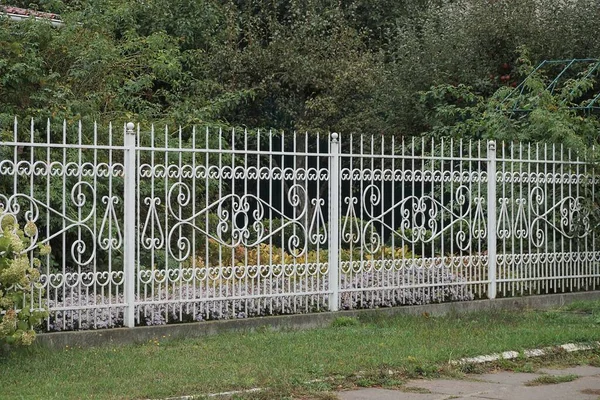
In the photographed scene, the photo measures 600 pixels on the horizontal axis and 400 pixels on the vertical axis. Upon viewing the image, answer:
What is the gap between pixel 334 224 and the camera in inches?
422

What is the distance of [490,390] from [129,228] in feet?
12.5

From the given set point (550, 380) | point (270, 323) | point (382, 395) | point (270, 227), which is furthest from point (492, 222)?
point (382, 395)

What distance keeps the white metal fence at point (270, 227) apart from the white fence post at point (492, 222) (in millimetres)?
17

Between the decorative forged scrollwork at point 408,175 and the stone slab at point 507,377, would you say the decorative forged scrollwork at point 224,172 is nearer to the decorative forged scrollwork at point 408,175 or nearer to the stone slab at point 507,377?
the decorative forged scrollwork at point 408,175

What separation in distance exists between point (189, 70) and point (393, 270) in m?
9.84

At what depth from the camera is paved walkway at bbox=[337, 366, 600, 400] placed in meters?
6.97

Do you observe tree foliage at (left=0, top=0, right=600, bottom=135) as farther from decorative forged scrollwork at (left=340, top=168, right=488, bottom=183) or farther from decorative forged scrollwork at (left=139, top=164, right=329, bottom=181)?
decorative forged scrollwork at (left=340, top=168, right=488, bottom=183)

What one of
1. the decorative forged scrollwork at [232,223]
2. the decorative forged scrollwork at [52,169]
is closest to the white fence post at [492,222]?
the decorative forged scrollwork at [232,223]

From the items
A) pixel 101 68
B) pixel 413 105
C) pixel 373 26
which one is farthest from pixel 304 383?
pixel 373 26

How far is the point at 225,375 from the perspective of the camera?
735 cm

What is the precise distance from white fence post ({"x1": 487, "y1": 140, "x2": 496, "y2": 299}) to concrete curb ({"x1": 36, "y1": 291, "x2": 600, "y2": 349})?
0.23 metres

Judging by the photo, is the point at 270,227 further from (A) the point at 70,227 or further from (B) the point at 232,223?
(A) the point at 70,227

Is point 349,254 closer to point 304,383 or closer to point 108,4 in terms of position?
point 304,383

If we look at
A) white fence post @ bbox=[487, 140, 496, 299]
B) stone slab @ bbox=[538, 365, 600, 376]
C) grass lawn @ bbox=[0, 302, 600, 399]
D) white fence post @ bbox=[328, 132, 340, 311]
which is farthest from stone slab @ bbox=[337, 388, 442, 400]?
white fence post @ bbox=[487, 140, 496, 299]
